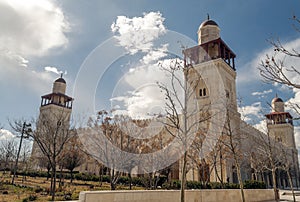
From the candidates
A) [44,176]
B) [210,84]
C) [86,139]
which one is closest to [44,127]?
[86,139]

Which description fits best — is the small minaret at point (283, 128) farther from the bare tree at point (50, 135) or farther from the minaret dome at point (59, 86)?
the bare tree at point (50, 135)

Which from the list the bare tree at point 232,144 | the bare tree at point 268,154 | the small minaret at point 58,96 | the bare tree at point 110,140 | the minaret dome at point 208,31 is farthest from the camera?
the small minaret at point 58,96

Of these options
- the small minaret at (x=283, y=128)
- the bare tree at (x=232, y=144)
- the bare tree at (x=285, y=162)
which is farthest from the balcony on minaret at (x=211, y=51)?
the small minaret at (x=283, y=128)

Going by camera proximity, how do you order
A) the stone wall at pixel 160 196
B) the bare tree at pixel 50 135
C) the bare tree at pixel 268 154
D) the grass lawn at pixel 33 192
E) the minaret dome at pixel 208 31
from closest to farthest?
the stone wall at pixel 160 196 < the grass lawn at pixel 33 192 < the bare tree at pixel 50 135 < the bare tree at pixel 268 154 < the minaret dome at pixel 208 31

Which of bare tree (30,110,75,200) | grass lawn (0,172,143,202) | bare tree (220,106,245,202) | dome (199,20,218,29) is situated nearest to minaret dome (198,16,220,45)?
dome (199,20,218,29)

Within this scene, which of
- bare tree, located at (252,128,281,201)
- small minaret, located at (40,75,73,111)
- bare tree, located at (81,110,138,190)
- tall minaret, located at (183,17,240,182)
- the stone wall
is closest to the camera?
the stone wall

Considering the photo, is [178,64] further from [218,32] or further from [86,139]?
[218,32]

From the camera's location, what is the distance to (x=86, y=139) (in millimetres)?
23047

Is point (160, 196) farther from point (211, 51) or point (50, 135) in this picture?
point (211, 51)

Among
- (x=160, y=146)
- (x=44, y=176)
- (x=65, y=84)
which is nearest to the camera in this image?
(x=160, y=146)

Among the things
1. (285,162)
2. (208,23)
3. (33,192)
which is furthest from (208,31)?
(33,192)

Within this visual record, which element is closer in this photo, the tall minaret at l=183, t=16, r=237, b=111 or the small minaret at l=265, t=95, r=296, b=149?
the tall minaret at l=183, t=16, r=237, b=111

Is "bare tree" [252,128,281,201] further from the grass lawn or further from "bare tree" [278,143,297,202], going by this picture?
the grass lawn

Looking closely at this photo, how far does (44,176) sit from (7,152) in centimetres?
519
